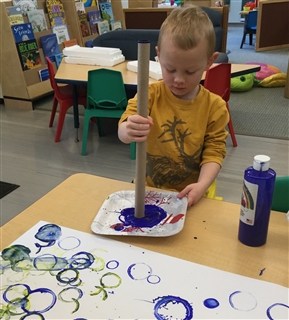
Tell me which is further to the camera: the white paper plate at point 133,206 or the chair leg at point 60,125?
the chair leg at point 60,125

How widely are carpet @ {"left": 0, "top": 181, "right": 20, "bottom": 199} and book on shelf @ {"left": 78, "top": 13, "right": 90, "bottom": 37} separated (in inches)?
108

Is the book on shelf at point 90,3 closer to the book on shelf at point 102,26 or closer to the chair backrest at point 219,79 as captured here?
the book on shelf at point 102,26

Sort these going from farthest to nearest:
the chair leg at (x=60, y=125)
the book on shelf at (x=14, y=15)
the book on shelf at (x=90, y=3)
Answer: the book on shelf at (x=90, y=3), the book on shelf at (x=14, y=15), the chair leg at (x=60, y=125)

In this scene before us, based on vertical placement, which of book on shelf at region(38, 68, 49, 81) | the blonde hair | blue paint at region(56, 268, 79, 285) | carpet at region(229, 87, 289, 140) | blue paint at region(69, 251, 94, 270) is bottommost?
carpet at region(229, 87, 289, 140)

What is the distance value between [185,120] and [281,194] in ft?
1.04

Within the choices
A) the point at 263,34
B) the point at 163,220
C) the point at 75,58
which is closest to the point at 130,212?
the point at 163,220

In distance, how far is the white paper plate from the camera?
2.54ft

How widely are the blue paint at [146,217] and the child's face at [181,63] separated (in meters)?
0.30

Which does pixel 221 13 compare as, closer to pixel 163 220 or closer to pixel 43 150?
pixel 43 150

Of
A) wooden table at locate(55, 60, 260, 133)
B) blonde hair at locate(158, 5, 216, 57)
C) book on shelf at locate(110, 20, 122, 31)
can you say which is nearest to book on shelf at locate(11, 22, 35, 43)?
wooden table at locate(55, 60, 260, 133)

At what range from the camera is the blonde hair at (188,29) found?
818mm

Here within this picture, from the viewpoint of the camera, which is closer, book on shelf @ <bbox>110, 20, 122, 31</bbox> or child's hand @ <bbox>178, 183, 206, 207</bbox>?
child's hand @ <bbox>178, 183, 206, 207</bbox>

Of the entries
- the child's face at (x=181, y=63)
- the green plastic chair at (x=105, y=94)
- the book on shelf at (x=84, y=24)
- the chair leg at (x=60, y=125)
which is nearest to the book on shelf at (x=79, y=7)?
the book on shelf at (x=84, y=24)

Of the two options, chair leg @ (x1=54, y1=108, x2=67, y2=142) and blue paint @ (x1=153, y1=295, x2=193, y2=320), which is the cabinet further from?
blue paint @ (x1=153, y1=295, x2=193, y2=320)
